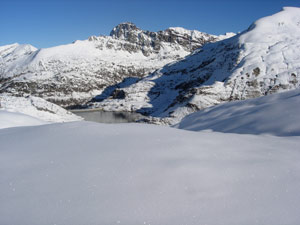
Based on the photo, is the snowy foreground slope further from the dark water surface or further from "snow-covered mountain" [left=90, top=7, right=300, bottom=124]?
the dark water surface

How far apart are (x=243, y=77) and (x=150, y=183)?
6652cm

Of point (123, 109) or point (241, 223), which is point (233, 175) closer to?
point (241, 223)

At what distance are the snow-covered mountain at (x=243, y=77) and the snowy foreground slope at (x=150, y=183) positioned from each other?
38545mm

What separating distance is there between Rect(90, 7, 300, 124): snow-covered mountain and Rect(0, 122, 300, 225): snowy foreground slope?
38.5 m

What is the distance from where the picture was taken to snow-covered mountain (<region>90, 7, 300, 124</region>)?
56.4 meters

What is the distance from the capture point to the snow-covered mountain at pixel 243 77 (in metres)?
56.4

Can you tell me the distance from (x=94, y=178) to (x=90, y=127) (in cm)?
264

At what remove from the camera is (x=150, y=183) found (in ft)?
8.86

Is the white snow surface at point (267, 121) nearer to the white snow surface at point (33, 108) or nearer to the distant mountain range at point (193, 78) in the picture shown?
the distant mountain range at point (193, 78)

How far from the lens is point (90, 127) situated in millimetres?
5293

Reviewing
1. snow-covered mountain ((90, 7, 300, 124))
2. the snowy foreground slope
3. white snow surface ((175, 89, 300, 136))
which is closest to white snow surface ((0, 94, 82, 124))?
snow-covered mountain ((90, 7, 300, 124))

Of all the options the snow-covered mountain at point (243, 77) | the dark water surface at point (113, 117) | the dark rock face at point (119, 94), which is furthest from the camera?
the dark rock face at point (119, 94)

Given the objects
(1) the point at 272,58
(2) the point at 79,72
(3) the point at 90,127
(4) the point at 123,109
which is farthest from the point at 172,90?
(3) the point at 90,127

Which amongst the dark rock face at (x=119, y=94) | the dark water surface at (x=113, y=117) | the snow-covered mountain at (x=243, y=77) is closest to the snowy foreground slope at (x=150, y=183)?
the snow-covered mountain at (x=243, y=77)
